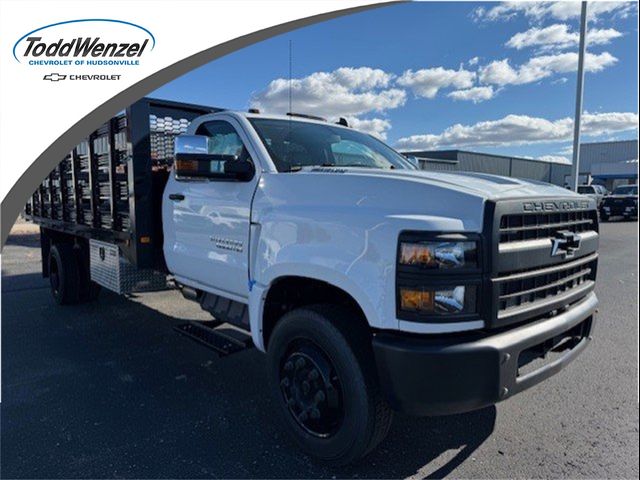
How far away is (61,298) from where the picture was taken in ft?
21.9

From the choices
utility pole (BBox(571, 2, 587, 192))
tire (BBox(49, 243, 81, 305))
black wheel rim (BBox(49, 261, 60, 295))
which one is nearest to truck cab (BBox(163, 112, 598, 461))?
tire (BBox(49, 243, 81, 305))

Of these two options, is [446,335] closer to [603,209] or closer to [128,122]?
[128,122]

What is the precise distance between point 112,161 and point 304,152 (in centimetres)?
238

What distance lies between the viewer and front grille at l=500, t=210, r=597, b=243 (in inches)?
96.9

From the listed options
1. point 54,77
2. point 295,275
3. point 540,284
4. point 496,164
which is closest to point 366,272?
point 295,275

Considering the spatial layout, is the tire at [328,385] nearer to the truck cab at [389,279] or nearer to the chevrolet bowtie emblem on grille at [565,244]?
the truck cab at [389,279]

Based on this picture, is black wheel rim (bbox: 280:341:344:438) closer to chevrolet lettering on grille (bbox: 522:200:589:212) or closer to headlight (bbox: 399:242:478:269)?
headlight (bbox: 399:242:478:269)

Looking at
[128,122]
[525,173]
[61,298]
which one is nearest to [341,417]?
[128,122]

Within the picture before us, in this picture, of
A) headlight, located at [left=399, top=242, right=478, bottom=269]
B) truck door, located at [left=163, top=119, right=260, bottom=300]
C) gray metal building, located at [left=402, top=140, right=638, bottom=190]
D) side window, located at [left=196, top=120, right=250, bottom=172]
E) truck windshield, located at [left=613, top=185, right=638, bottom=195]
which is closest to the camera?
headlight, located at [left=399, top=242, right=478, bottom=269]

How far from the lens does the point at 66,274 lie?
6.60m

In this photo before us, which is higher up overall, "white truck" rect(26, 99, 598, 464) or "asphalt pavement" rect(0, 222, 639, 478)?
"white truck" rect(26, 99, 598, 464)

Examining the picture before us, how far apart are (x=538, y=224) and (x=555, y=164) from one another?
63.3 meters

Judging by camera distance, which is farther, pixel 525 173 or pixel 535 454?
pixel 525 173

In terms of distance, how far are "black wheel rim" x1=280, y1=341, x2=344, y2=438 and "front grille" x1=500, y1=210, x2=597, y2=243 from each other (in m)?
1.23
